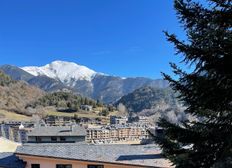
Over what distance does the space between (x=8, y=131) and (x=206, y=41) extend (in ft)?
407

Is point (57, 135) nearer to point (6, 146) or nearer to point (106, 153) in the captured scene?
point (6, 146)

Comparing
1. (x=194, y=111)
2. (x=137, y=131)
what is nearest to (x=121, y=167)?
(x=194, y=111)

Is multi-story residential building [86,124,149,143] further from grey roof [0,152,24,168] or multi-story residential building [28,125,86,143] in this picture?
grey roof [0,152,24,168]

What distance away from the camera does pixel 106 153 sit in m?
26.4

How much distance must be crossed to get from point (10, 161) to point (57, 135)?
29496 mm

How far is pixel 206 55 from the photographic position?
291 inches

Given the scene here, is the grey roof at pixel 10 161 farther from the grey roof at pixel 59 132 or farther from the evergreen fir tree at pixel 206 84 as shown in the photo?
the grey roof at pixel 59 132

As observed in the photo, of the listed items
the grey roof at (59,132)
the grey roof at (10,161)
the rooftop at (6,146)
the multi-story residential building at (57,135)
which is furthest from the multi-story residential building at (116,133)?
the grey roof at (10,161)

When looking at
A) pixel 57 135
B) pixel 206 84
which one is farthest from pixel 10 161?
pixel 57 135

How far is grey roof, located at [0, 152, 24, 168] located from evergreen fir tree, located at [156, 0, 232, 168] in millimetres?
21969

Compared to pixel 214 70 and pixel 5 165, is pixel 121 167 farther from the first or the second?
pixel 214 70

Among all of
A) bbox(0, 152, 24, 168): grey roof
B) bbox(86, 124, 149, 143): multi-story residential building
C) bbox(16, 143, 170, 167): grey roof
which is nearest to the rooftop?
bbox(0, 152, 24, 168): grey roof

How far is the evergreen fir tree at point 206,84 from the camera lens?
288 inches

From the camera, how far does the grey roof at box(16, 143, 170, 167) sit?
2422 centimetres
